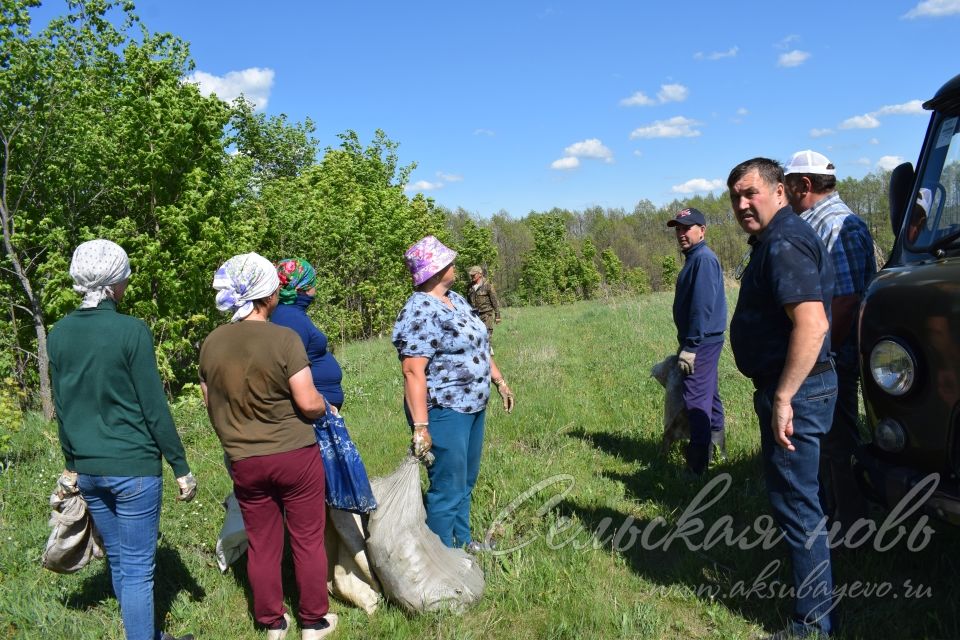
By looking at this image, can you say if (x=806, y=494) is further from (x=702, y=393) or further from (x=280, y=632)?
(x=280, y=632)

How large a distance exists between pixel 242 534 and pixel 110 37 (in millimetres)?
21692

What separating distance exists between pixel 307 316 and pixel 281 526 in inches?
53.4

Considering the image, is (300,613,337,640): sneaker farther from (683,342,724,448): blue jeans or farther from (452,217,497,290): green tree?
(452,217,497,290): green tree

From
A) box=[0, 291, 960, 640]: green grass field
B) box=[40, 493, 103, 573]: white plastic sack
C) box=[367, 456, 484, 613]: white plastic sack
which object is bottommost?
box=[0, 291, 960, 640]: green grass field

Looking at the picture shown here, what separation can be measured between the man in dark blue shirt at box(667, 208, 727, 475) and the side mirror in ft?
4.01

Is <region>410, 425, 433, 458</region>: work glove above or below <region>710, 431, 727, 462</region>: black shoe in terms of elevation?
above

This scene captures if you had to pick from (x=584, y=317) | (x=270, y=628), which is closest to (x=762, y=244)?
(x=270, y=628)

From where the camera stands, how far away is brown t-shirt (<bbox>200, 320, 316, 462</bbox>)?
287 centimetres

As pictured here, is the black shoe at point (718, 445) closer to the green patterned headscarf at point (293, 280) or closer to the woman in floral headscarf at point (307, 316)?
the woman in floral headscarf at point (307, 316)

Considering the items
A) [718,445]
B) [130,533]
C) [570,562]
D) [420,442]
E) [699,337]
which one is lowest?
[570,562]

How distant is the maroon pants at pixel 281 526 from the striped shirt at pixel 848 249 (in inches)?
125

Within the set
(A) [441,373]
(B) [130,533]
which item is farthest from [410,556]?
(B) [130,533]

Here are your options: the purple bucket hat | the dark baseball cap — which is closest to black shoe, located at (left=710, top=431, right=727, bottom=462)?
the dark baseball cap

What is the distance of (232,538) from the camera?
3596 mm
